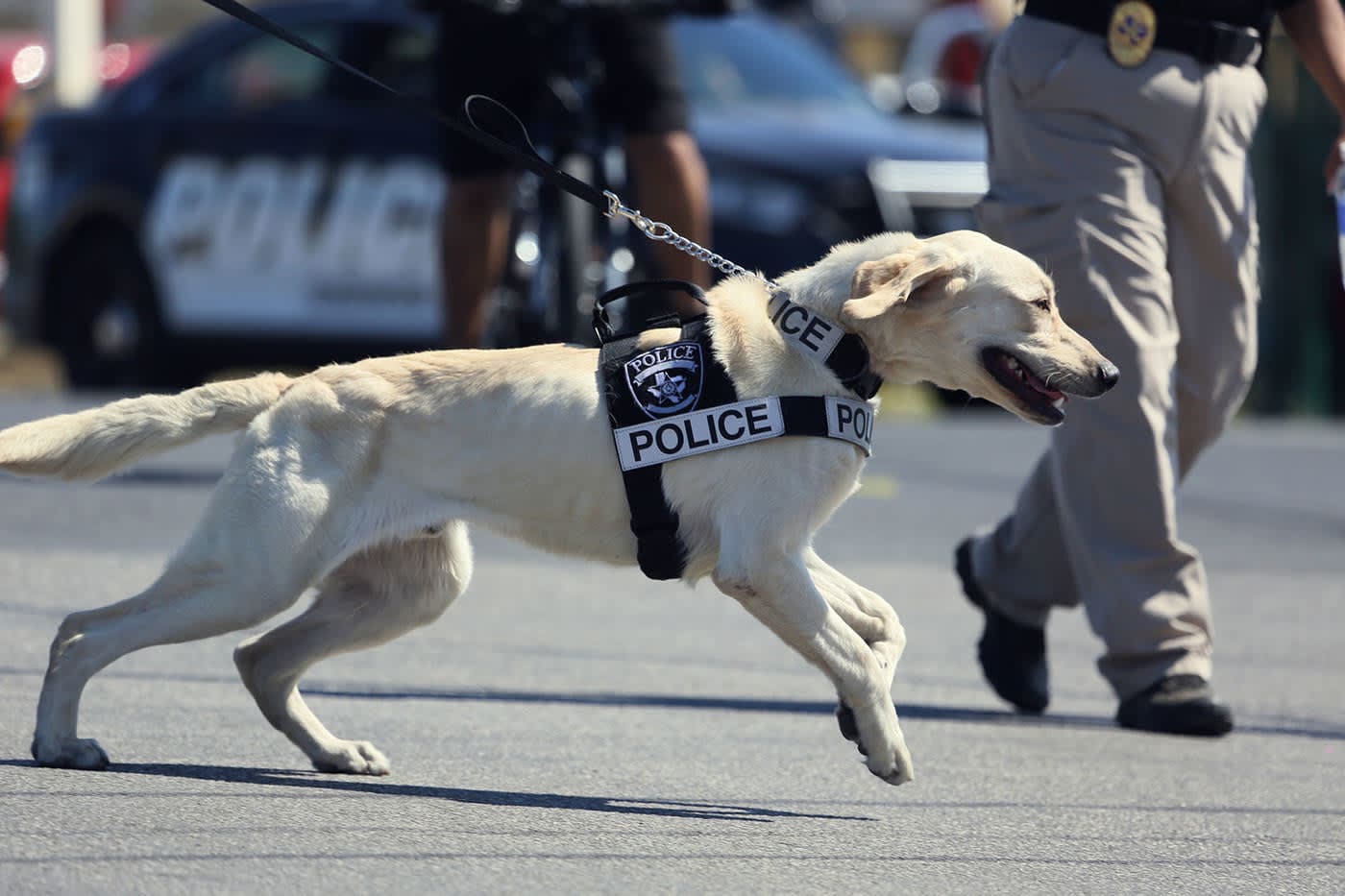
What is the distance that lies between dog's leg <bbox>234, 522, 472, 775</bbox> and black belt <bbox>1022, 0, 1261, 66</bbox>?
1844 mm

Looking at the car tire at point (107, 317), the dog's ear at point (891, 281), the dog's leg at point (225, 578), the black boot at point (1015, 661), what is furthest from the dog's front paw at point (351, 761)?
the car tire at point (107, 317)

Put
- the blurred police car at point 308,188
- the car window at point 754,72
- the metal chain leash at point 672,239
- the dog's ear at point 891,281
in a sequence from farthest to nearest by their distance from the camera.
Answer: the car window at point 754,72 < the blurred police car at point 308,188 < the metal chain leash at point 672,239 < the dog's ear at point 891,281

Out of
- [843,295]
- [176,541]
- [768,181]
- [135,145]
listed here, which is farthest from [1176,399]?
[135,145]

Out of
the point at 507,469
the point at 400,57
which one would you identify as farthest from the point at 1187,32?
the point at 400,57

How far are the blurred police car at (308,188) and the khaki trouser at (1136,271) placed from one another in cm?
452

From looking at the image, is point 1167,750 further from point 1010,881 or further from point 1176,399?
point 1010,881

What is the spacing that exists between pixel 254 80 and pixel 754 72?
2.33 metres

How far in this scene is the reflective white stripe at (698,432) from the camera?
3861 millimetres

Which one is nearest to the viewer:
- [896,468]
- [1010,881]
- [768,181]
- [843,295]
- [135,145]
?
[1010,881]

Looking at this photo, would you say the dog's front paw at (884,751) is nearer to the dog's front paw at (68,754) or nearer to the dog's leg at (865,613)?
the dog's leg at (865,613)

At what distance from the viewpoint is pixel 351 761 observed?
4.02 metres

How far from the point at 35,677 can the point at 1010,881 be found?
7.30 feet

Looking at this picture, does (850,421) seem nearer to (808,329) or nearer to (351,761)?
(808,329)

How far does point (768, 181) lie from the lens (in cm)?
955
